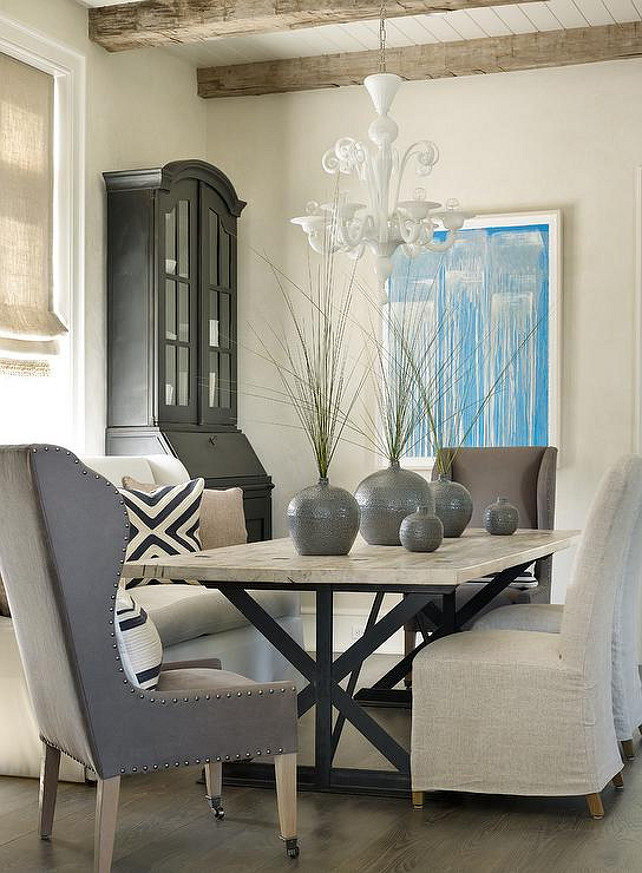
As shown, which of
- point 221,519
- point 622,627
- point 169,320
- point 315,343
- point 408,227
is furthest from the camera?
point 315,343

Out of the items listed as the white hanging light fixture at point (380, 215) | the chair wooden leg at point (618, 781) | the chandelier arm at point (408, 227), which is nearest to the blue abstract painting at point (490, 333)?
the white hanging light fixture at point (380, 215)

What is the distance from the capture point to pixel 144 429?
17.7 feet

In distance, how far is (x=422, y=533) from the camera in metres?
3.58

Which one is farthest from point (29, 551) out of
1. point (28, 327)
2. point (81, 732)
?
point (28, 327)

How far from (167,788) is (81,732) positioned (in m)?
0.96

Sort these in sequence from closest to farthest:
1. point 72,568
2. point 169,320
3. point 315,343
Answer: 1. point 72,568
2. point 169,320
3. point 315,343

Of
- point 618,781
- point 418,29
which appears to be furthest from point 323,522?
point 418,29

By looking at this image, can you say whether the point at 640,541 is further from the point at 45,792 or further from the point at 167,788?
the point at 45,792

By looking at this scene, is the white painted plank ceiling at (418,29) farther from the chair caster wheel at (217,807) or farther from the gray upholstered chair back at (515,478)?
the chair caster wheel at (217,807)

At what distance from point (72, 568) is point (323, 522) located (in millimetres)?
1037

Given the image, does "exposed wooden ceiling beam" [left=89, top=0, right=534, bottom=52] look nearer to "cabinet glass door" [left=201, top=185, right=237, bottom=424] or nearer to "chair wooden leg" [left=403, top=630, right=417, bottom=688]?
"cabinet glass door" [left=201, top=185, right=237, bottom=424]

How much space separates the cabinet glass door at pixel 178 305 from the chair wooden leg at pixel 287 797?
277 cm

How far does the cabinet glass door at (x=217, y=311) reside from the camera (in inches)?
230

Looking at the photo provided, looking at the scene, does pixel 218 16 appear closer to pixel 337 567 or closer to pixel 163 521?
pixel 163 521
